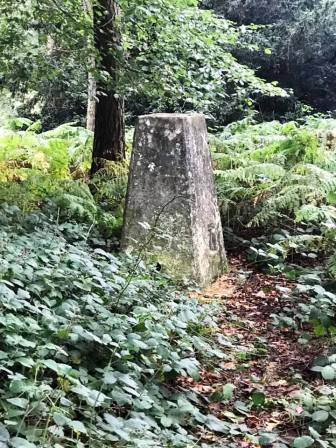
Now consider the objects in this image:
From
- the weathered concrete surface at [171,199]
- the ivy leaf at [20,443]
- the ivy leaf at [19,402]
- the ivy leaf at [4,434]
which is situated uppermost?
the weathered concrete surface at [171,199]

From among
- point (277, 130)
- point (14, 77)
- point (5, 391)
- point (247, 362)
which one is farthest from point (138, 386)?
point (277, 130)

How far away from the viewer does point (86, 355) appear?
108 inches

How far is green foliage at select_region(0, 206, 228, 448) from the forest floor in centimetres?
17

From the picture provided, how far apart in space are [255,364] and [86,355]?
130 cm

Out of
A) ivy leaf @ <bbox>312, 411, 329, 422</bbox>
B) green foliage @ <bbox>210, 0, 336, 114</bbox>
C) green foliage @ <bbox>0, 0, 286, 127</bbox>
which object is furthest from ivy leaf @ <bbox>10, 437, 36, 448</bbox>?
green foliage @ <bbox>210, 0, 336, 114</bbox>

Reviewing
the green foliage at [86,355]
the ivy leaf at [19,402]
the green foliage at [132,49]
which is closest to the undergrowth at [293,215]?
the green foliage at [86,355]

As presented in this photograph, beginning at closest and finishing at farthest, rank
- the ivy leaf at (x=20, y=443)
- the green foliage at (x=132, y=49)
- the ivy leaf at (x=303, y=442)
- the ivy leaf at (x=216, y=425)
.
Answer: the ivy leaf at (x=20, y=443), the ivy leaf at (x=303, y=442), the ivy leaf at (x=216, y=425), the green foliage at (x=132, y=49)

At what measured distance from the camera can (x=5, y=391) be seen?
87.4 inches

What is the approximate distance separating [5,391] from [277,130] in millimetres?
6843

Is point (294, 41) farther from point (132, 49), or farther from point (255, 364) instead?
Answer: point (255, 364)

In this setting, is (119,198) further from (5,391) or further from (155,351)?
(5,391)

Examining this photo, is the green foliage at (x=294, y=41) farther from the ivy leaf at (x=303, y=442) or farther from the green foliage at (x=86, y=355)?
the ivy leaf at (x=303, y=442)

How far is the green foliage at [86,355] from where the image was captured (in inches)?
84.0

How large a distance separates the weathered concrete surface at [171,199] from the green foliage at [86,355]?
105 centimetres
